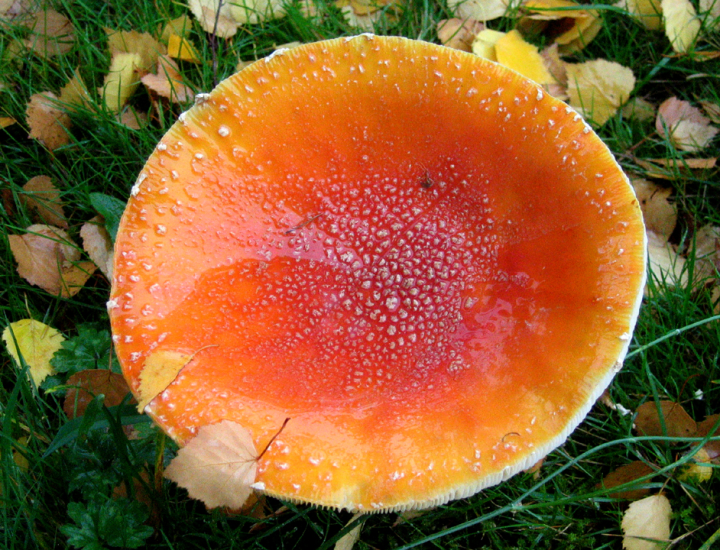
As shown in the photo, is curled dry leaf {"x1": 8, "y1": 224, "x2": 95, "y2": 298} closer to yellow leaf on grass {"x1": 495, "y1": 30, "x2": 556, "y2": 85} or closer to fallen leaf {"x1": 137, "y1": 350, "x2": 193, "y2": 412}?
fallen leaf {"x1": 137, "y1": 350, "x2": 193, "y2": 412}

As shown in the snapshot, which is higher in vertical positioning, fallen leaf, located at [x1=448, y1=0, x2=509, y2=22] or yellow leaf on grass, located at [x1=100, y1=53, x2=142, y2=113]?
yellow leaf on grass, located at [x1=100, y1=53, x2=142, y2=113]

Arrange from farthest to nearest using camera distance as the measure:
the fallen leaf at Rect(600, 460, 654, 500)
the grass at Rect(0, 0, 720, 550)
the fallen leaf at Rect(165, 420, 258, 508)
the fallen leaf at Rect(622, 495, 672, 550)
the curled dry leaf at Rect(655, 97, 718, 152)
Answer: the curled dry leaf at Rect(655, 97, 718, 152) < the fallen leaf at Rect(600, 460, 654, 500) < the fallen leaf at Rect(622, 495, 672, 550) < the grass at Rect(0, 0, 720, 550) < the fallen leaf at Rect(165, 420, 258, 508)

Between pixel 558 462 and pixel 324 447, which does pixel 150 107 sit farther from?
pixel 558 462

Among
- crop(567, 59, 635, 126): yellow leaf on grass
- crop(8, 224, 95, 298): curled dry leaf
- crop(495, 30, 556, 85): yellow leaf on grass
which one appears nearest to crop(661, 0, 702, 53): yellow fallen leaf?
crop(567, 59, 635, 126): yellow leaf on grass

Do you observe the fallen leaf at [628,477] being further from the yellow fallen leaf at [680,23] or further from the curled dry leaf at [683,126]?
the yellow fallen leaf at [680,23]

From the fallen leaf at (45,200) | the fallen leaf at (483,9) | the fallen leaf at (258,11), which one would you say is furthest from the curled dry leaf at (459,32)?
the fallen leaf at (45,200)

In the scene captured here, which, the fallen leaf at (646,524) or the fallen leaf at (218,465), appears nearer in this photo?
the fallen leaf at (218,465)
